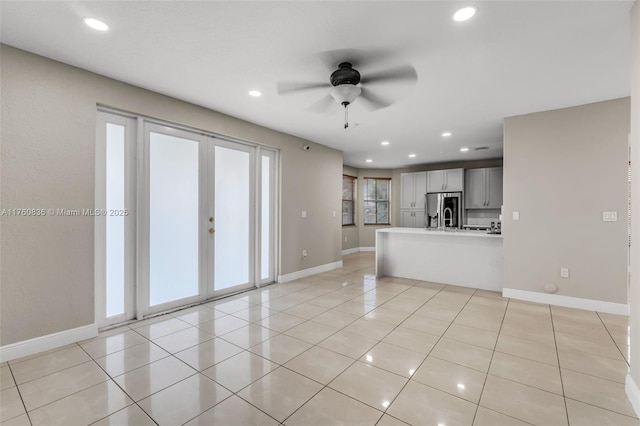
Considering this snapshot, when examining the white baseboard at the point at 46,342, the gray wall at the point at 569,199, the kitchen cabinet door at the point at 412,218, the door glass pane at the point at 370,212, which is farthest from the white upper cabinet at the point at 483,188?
the white baseboard at the point at 46,342

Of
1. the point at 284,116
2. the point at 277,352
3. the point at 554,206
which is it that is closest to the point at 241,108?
the point at 284,116

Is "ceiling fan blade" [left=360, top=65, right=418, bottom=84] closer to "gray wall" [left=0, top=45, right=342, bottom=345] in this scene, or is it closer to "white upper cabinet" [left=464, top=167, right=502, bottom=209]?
"gray wall" [left=0, top=45, right=342, bottom=345]

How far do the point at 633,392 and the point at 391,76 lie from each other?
2855 millimetres

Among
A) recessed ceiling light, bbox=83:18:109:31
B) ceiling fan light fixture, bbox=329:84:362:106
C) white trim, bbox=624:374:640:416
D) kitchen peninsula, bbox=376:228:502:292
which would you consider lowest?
white trim, bbox=624:374:640:416

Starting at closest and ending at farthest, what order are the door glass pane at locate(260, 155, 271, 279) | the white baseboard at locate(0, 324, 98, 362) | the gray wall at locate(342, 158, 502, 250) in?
the white baseboard at locate(0, 324, 98, 362) → the door glass pane at locate(260, 155, 271, 279) → the gray wall at locate(342, 158, 502, 250)

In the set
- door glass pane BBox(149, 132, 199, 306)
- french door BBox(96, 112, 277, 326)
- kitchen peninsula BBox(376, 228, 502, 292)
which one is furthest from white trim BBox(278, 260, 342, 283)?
door glass pane BBox(149, 132, 199, 306)

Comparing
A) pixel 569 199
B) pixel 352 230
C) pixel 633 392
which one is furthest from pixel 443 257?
pixel 352 230

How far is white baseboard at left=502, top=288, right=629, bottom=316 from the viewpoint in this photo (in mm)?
3492

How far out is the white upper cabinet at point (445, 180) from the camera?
748 centimetres

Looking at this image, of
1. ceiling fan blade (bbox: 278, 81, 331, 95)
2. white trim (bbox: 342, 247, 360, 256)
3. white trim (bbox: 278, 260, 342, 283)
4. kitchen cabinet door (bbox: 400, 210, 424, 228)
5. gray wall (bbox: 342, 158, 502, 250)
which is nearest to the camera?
ceiling fan blade (bbox: 278, 81, 331, 95)

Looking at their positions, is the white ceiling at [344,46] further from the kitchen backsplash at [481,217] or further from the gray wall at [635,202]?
the kitchen backsplash at [481,217]

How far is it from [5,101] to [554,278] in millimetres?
6310

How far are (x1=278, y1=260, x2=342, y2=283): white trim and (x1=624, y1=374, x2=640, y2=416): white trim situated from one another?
4.15 meters

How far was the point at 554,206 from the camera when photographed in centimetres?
384
